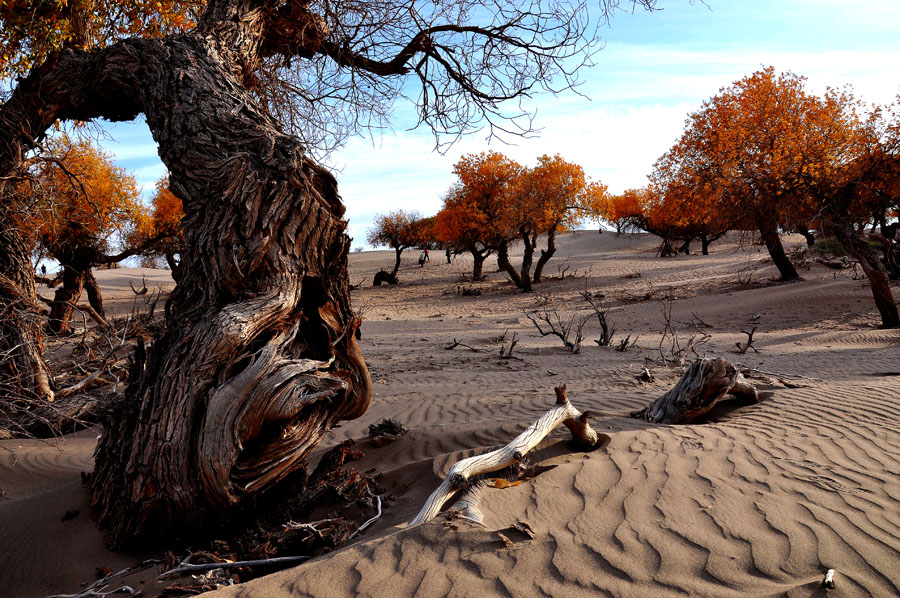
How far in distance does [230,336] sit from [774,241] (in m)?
19.8

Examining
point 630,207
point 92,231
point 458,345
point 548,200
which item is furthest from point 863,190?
point 630,207

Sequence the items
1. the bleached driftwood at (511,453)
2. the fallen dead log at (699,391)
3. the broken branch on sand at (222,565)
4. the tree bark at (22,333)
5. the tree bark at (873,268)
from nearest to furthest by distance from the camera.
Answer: the broken branch on sand at (222,565)
the bleached driftwood at (511,453)
the fallen dead log at (699,391)
the tree bark at (22,333)
the tree bark at (873,268)

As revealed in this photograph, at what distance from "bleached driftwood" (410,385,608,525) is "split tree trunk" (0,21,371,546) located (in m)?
0.90

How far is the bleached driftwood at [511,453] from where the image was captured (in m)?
2.88

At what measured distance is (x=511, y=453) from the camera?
3.27 m

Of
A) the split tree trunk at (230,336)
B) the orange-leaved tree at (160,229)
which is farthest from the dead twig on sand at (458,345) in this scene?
the orange-leaved tree at (160,229)

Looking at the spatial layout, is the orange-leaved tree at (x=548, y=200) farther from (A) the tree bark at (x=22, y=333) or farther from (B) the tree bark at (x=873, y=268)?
(A) the tree bark at (x=22, y=333)

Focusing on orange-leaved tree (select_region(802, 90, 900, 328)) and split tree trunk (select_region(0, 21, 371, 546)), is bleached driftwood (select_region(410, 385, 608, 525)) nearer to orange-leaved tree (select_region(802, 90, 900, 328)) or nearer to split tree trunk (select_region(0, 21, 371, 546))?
split tree trunk (select_region(0, 21, 371, 546))

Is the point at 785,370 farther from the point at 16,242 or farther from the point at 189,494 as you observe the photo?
the point at 16,242

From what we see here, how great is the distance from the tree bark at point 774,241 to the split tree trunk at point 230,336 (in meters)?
16.8

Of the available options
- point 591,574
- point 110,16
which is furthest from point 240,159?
point 110,16

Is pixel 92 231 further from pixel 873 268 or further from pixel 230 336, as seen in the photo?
pixel 873 268

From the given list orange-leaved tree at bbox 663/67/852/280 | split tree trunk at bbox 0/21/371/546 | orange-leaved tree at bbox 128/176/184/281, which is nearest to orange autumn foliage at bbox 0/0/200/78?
split tree trunk at bbox 0/21/371/546

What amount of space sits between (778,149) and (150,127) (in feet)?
51.1
